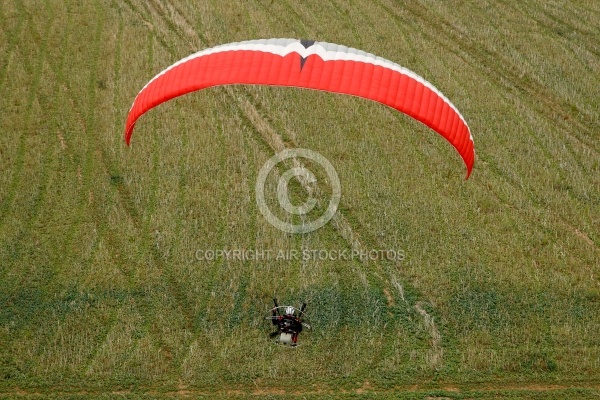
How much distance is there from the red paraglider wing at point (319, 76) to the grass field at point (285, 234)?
3.38 m

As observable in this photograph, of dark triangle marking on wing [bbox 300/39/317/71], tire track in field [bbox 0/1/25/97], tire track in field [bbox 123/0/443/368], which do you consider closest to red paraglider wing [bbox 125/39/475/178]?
dark triangle marking on wing [bbox 300/39/317/71]

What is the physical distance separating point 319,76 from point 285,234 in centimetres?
484

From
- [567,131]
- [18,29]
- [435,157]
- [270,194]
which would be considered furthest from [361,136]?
[18,29]

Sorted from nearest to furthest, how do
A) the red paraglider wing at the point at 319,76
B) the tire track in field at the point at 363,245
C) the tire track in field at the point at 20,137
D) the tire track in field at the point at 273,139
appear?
the red paraglider wing at the point at 319,76, the tire track in field at the point at 363,245, the tire track in field at the point at 273,139, the tire track in field at the point at 20,137

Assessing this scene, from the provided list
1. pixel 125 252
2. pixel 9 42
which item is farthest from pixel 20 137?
pixel 9 42

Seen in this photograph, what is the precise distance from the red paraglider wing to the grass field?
338 centimetres

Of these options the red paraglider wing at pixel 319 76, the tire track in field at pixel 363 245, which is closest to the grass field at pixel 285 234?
the tire track in field at pixel 363 245

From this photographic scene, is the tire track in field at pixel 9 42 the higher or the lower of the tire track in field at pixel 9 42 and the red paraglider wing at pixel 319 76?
the higher

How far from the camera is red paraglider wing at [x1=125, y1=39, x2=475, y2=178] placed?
49.6 ft

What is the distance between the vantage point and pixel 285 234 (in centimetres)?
1917

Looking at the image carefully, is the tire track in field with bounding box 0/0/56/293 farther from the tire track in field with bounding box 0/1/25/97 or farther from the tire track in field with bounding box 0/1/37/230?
the tire track in field with bounding box 0/1/25/97

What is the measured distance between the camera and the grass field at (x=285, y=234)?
15883mm

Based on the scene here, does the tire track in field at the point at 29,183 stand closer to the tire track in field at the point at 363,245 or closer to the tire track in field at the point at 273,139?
the tire track in field at the point at 273,139

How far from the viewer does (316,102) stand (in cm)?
2447
